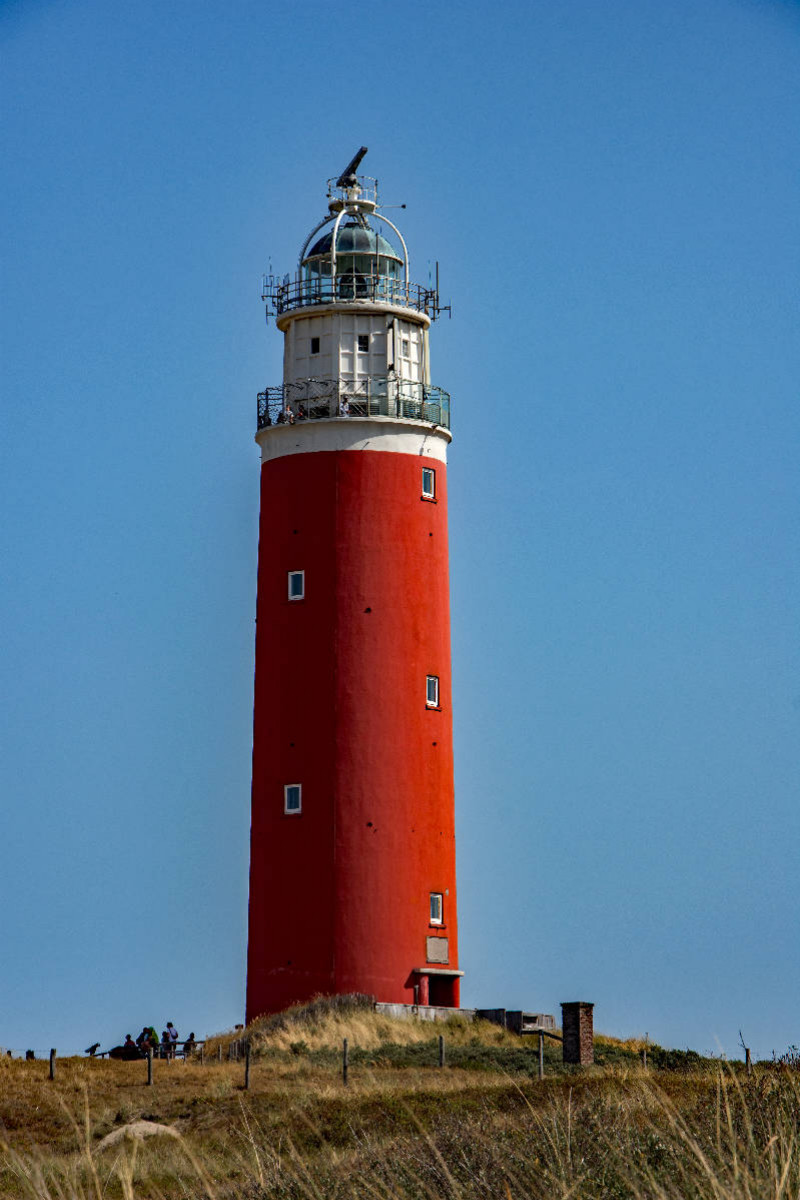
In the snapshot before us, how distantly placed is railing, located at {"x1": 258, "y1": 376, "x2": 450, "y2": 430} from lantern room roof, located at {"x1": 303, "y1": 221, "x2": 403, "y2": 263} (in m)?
3.16

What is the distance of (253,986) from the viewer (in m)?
40.6

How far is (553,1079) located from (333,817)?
32.8ft

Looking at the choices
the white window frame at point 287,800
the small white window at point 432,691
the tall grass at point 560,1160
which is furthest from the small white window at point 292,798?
the tall grass at point 560,1160

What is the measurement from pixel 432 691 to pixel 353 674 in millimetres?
1928

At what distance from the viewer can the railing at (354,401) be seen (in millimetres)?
42219

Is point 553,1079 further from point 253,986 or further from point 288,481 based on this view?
point 288,481

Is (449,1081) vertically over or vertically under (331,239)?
under

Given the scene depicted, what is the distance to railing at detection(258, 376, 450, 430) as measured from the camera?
42219 mm

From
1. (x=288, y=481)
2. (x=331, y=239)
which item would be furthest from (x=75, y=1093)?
(x=331, y=239)

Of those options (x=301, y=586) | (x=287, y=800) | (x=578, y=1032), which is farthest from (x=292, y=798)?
(x=578, y=1032)

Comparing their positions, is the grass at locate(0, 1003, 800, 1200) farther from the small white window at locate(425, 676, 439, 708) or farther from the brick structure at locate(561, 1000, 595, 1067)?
the small white window at locate(425, 676, 439, 708)

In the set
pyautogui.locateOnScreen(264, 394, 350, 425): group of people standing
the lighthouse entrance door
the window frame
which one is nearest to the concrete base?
the lighthouse entrance door

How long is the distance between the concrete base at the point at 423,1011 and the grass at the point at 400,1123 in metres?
0.32

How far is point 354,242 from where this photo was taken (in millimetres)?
43812
